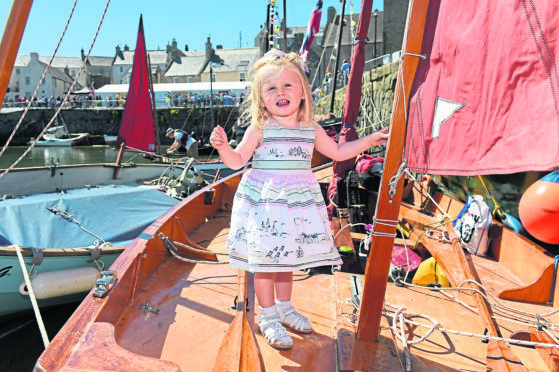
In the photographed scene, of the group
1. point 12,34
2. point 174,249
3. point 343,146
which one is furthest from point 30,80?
point 343,146

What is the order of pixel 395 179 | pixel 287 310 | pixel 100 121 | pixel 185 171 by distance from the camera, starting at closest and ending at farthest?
pixel 395 179 < pixel 287 310 < pixel 185 171 < pixel 100 121

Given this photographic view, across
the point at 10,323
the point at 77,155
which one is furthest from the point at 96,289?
the point at 77,155

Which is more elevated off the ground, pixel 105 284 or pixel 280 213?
pixel 280 213

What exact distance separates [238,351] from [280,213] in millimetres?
640

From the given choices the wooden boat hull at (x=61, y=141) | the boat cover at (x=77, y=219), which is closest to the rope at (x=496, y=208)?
the boat cover at (x=77, y=219)

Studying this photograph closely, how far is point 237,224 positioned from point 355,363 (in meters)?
0.82

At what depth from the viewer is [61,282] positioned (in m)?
3.83

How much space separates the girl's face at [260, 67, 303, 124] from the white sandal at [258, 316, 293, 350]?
3.49ft

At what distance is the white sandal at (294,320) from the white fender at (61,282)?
280cm

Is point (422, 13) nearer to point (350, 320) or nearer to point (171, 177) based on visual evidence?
point (350, 320)

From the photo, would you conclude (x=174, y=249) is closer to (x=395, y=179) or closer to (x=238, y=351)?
(x=238, y=351)

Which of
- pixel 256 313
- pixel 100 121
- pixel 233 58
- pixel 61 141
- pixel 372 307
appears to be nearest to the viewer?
pixel 372 307

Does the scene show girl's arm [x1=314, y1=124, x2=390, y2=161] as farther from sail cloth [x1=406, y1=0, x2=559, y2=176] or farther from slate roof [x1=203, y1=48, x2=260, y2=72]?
slate roof [x1=203, y1=48, x2=260, y2=72]

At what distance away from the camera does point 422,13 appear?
1.49 m
